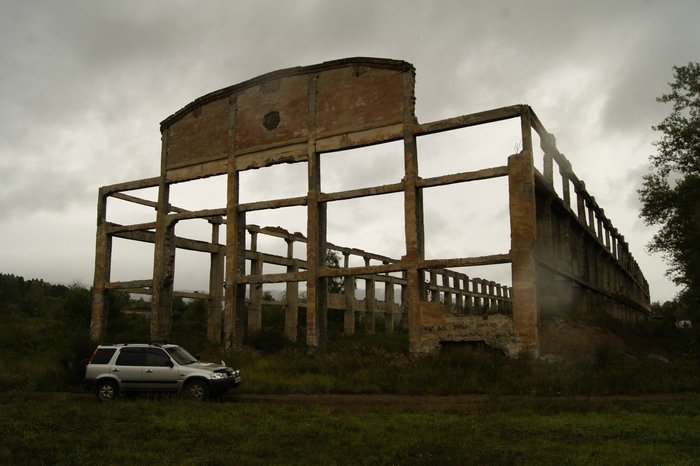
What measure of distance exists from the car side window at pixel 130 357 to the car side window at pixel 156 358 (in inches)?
6.1

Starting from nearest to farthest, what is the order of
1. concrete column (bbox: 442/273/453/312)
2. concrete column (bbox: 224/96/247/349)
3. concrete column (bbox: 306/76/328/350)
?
concrete column (bbox: 306/76/328/350)
concrete column (bbox: 224/96/247/349)
concrete column (bbox: 442/273/453/312)

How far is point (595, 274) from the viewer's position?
30.0m

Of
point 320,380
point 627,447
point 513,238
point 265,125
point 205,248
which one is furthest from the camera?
point 205,248

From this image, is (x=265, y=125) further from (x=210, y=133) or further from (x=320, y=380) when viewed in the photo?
(x=320, y=380)

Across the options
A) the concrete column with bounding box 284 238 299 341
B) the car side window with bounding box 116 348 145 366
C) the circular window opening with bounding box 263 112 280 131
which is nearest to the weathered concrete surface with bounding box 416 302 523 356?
the car side window with bounding box 116 348 145 366

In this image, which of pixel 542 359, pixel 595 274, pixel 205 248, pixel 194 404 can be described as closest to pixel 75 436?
pixel 194 404

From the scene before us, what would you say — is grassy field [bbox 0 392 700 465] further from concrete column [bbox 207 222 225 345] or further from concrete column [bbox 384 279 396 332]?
concrete column [bbox 384 279 396 332]

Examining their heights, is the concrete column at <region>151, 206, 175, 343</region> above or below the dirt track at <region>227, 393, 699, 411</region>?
above

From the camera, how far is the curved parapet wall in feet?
65.5

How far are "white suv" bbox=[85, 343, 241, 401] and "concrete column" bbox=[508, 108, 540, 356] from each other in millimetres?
8287

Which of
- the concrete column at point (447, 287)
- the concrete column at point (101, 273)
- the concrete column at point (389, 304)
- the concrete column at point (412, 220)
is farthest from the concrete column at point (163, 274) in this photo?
the concrete column at point (447, 287)

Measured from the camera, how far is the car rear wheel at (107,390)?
44.8ft

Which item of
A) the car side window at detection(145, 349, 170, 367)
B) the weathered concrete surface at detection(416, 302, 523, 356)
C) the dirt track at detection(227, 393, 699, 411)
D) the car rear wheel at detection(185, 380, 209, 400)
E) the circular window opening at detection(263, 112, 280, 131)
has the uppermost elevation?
the circular window opening at detection(263, 112, 280, 131)

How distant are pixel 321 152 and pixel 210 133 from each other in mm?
5773
